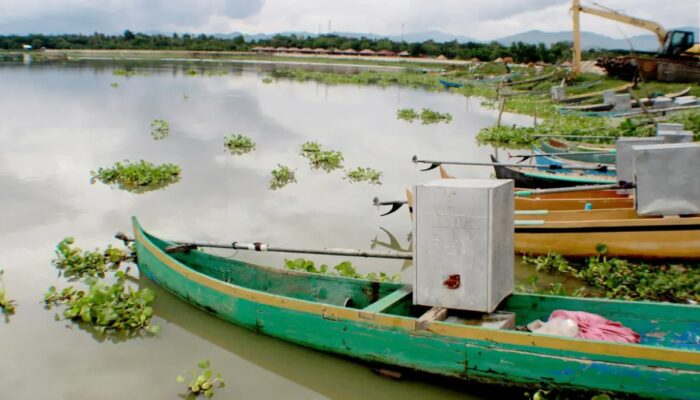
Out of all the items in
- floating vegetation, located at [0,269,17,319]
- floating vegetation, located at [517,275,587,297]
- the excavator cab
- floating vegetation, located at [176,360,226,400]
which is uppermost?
the excavator cab

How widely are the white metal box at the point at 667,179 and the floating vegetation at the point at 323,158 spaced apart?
765 cm

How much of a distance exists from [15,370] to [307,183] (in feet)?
24.5

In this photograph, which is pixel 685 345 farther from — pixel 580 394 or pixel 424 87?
pixel 424 87

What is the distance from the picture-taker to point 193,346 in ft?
19.6

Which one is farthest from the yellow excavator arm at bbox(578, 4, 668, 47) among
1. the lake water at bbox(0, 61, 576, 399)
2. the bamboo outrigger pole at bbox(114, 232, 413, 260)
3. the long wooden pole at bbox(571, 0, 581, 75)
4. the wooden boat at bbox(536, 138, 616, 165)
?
the bamboo outrigger pole at bbox(114, 232, 413, 260)

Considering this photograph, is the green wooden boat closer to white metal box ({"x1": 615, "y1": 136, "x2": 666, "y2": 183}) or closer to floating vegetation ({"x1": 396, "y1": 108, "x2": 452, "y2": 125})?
white metal box ({"x1": 615, "y1": 136, "x2": 666, "y2": 183})

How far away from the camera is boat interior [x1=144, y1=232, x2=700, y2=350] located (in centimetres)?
482

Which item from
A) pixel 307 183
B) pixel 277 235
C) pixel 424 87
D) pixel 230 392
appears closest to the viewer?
pixel 230 392

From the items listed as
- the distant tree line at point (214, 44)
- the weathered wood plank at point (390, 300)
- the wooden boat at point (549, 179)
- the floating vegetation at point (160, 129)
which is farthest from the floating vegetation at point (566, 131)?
the distant tree line at point (214, 44)

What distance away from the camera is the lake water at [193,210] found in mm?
5398

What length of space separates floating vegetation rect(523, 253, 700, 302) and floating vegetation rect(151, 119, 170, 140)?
42.6ft

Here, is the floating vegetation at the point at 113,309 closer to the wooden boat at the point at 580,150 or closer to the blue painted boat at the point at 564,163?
the blue painted boat at the point at 564,163

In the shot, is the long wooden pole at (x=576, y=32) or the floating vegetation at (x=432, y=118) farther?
the long wooden pole at (x=576, y=32)

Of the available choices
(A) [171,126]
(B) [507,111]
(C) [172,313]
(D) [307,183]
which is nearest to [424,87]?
(B) [507,111]
